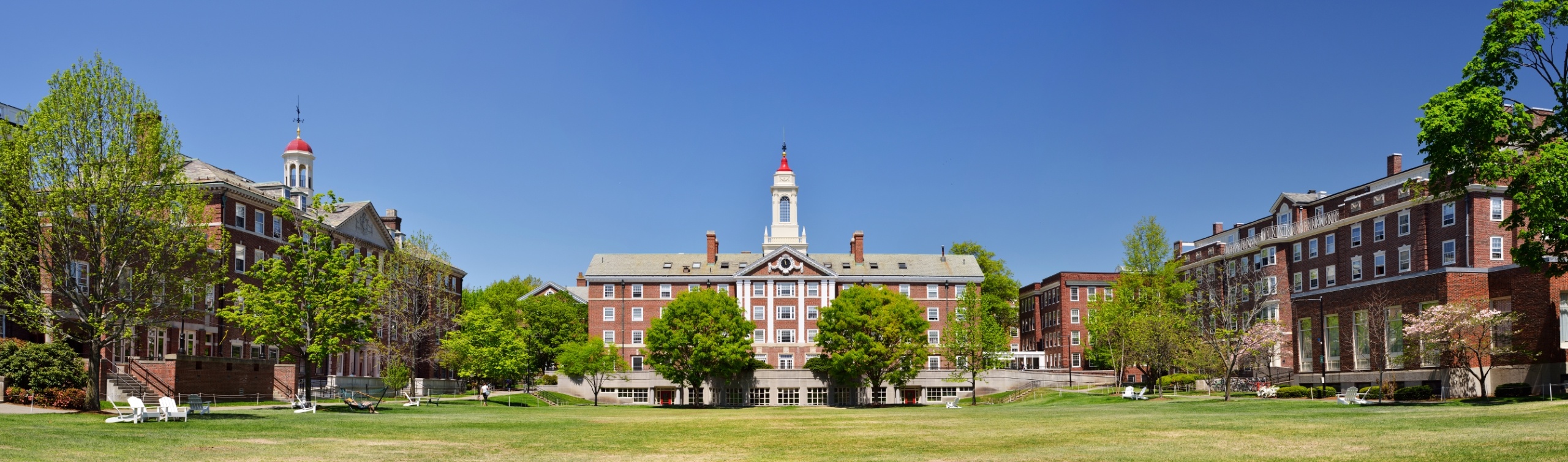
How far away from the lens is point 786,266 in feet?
354

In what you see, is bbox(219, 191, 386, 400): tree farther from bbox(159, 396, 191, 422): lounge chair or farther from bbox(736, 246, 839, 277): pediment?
bbox(736, 246, 839, 277): pediment

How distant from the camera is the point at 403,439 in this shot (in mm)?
32312

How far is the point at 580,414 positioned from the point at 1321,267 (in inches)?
2075

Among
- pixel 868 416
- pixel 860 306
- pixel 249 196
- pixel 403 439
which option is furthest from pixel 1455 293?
pixel 249 196

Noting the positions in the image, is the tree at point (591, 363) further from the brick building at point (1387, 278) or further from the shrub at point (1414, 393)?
the shrub at point (1414, 393)

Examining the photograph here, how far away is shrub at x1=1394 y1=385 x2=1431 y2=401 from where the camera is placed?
5678cm

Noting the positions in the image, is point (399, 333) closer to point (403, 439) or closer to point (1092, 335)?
point (1092, 335)

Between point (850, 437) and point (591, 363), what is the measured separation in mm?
56247

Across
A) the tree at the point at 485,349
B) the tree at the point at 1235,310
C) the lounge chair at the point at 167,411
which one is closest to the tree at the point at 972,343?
the tree at the point at 1235,310

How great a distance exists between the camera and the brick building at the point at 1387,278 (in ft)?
192

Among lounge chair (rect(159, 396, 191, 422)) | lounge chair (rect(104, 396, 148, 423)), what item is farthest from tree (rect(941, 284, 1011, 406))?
lounge chair (rect(104, 396, 148, 423))

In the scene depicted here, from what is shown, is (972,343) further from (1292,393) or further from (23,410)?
(23,410)

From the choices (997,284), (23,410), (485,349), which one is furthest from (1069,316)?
(23,410)

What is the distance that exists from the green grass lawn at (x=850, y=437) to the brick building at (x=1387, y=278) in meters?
13.3
